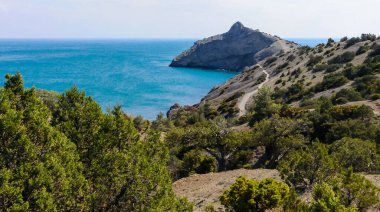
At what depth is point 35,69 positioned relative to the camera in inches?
7451

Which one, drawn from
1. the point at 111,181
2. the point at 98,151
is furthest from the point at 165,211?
the point at 98,151

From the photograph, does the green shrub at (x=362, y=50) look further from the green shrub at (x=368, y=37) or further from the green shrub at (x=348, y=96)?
the green shrub at (x=348, y=96)

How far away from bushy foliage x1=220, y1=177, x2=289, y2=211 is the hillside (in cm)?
3454

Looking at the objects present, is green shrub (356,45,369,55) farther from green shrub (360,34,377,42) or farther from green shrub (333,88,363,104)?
green shrub (333,88,363,104)

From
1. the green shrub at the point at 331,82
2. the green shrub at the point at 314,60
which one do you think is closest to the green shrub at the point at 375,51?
the green shrub at the point at 331,82

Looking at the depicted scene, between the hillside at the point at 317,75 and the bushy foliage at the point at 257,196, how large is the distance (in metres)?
34.5

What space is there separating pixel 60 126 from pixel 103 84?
133245mm

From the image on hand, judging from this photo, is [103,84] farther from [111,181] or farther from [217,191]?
[111,181]

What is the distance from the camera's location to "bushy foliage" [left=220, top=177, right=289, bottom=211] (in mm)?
20047

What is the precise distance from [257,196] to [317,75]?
75.3 metres

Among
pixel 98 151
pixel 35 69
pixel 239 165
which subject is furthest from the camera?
pixel 35 69

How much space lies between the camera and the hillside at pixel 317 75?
71438mm

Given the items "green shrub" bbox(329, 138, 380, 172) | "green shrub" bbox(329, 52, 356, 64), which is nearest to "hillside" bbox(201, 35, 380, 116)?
"green shrub" bbox(329, 52, 356, 64)

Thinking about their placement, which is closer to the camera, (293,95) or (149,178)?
(149,178)
